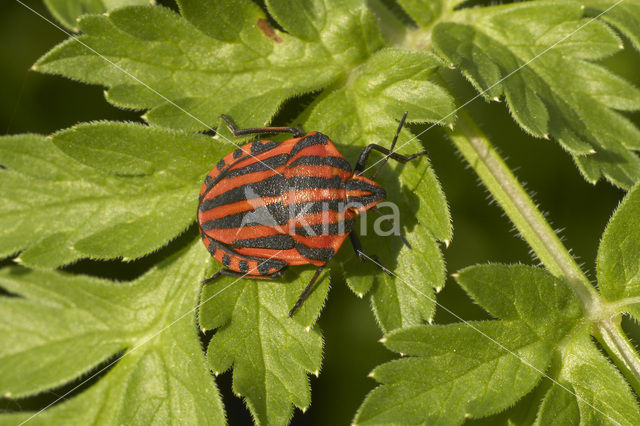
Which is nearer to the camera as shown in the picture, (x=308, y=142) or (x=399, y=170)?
(x=308, y=142)

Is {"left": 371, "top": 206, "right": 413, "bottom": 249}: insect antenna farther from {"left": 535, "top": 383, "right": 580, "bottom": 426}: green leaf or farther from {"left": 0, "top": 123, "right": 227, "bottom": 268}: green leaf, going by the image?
{"left": 535, "top": 383, "right": 580, "bottom": 426}: green leaf

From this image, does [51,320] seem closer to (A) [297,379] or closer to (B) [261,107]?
(A) [297,379]

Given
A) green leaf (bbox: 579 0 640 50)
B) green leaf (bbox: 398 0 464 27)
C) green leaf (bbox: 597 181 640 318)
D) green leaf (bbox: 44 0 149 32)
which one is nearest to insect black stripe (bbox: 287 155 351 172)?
green leaf (bbox: 398 0 464 27)

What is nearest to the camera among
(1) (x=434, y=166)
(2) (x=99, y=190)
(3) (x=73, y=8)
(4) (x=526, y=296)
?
(4) (x=526, y=296)

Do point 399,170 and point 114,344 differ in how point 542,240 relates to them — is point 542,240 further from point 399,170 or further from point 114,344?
point 114,344

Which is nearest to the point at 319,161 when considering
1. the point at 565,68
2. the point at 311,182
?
the point at 311,182

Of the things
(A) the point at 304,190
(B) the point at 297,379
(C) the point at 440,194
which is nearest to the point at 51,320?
(B) the point at 297,379
